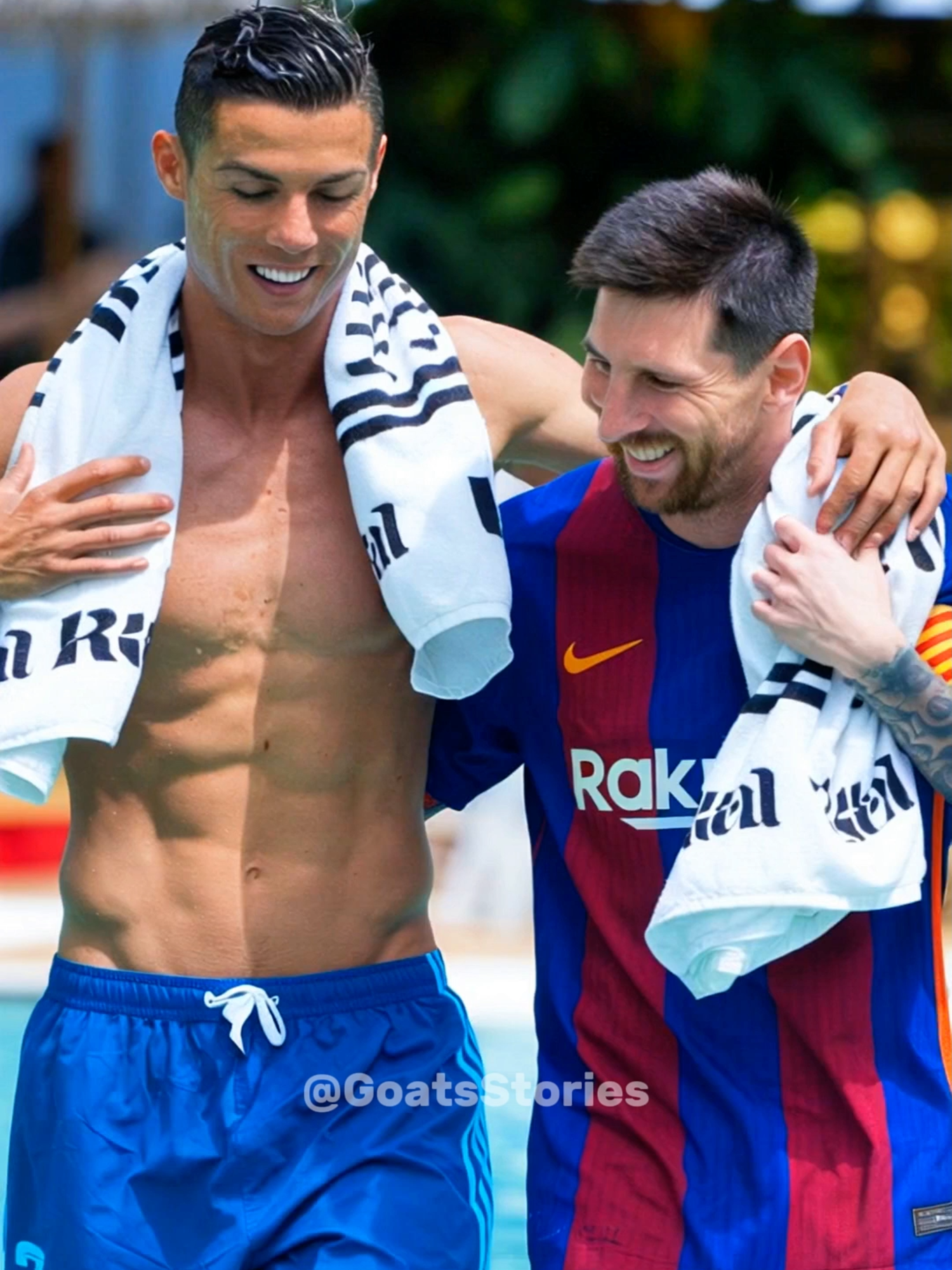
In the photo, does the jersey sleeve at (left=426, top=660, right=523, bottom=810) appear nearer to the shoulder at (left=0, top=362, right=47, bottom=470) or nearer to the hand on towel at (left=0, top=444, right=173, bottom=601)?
the hand on towel at (left=0, top=444, right=173, bottom=601)

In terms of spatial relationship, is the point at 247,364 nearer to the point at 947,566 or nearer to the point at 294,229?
the point at 294,229

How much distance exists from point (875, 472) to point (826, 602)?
0.55 ft

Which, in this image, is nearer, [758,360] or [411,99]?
[758,360]

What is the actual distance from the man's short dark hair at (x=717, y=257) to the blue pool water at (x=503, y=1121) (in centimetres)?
284

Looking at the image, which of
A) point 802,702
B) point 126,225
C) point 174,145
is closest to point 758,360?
point 802,702

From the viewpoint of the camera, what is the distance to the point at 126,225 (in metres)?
8.49

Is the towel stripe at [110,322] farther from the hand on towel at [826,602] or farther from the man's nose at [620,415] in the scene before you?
the hand on towel at [826,602]

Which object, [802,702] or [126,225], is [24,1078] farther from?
[126,225]

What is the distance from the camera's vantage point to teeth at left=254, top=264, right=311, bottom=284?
2.38 m

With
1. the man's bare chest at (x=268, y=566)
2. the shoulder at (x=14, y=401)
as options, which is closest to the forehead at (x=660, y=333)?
the man's bare chest at (x=268, y=566)

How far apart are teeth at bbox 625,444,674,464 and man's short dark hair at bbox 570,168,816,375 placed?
129 mm

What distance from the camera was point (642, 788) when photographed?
7.68 feet

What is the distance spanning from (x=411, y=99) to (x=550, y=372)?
6.86 meters

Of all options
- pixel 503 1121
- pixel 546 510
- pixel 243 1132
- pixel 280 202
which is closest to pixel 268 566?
pixel 546 510
